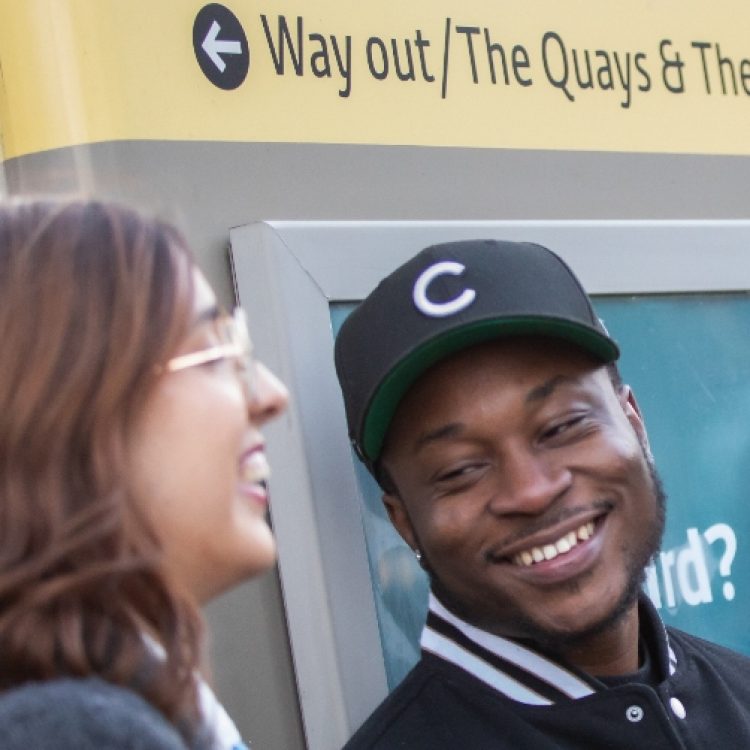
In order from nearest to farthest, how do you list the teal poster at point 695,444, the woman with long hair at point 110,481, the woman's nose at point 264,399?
1. the woman with long hair at point 110,481
2. the woman's nose at point 264,399
3. the teal poster at point 695,444

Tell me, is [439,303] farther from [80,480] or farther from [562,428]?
[80,480]

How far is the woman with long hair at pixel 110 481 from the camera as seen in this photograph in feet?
3.66

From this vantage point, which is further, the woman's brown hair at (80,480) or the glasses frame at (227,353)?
the glasses frame at (227,353)

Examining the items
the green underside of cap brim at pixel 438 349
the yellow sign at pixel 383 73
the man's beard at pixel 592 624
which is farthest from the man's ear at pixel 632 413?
the yellow sign at pixel 383 73

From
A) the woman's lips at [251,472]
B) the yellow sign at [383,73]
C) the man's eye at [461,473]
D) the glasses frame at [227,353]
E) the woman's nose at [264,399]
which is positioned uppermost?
the yellow sign at [383,73]

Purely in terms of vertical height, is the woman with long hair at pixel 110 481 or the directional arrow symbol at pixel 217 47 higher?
the directional arrow symbol at pixel 217 47

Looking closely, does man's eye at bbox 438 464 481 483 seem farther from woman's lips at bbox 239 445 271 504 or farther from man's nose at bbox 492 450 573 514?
woman's lips at bbox 239 445 271 504

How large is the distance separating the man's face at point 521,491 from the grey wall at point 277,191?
0.23m

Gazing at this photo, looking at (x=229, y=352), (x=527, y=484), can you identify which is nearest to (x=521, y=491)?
(x=527, y=484)

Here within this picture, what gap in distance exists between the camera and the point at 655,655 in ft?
6.79

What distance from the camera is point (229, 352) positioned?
1.34m

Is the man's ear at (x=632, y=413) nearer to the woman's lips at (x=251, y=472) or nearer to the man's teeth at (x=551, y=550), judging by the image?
the man's teeth at (x=551, y=550)

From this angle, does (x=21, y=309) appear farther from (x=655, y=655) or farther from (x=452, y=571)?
(x=655, y=655)

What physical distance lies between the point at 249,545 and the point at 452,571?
658 millimetres
